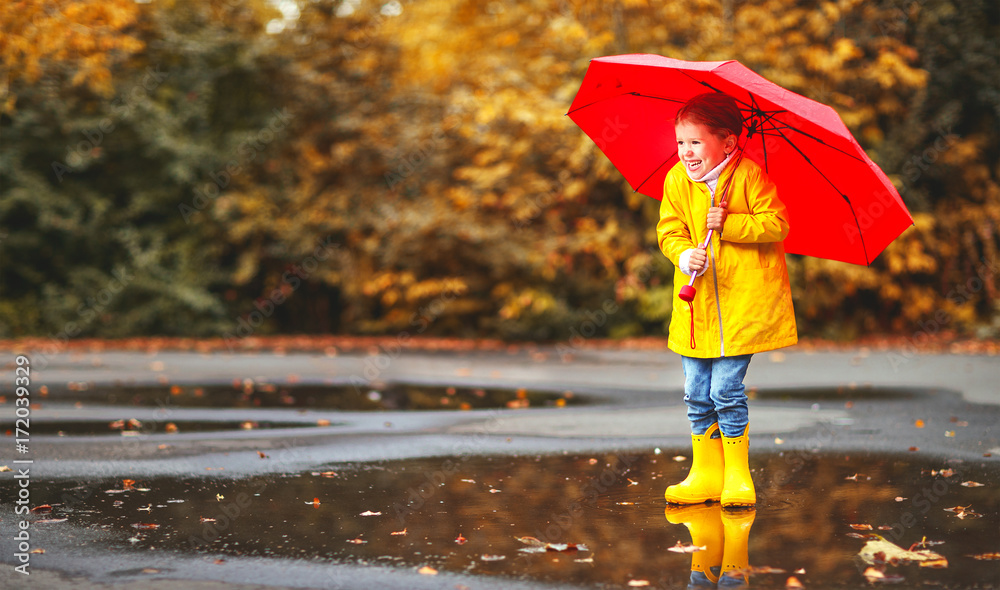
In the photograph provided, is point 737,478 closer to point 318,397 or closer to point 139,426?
point 139,426

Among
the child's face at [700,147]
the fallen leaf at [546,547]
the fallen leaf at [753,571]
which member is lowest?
the fallen leaf at [753,571]

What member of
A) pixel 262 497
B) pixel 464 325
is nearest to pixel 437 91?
pixel 464 325

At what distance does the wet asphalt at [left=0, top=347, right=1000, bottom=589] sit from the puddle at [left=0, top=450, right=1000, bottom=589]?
0.58 feet

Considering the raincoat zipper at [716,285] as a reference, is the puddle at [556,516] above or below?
below

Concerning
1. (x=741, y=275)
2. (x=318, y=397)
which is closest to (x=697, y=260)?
(x=741, y=275)

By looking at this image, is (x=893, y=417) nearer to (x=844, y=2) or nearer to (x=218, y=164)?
(x=844, y=2)

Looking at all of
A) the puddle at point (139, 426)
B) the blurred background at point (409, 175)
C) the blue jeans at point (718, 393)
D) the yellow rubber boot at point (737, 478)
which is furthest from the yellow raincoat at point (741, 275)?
the blurred background at point (409, 175)

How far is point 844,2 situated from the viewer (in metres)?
13.4

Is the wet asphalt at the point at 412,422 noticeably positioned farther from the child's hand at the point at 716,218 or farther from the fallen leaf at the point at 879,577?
the child's hand at the point at 716,218

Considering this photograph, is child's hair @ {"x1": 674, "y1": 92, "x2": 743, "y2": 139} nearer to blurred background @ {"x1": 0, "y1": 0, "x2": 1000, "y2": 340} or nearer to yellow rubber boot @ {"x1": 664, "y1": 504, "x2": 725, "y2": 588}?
yellow rubber boot @ {"x1": 664, "y1": 504, "x2": 725, "y2": 588}

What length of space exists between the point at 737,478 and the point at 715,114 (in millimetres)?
1704

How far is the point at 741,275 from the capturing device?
4.17 meters

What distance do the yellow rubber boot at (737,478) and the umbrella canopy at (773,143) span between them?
1033 millimetres

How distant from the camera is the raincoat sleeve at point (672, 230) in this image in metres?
4.27
